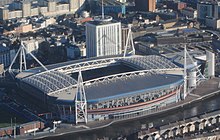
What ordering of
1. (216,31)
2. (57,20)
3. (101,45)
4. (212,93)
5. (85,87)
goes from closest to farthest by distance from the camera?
1. (85,87)
2. (212,93)
3. (101,45)
4. (216,31)
5. (57,20)

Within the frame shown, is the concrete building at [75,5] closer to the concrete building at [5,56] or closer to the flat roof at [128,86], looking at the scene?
the concrete building at [5,56]

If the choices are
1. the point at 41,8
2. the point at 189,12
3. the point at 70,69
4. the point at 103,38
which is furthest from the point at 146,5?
the point at 70,69

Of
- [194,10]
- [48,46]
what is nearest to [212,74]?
[48,46]

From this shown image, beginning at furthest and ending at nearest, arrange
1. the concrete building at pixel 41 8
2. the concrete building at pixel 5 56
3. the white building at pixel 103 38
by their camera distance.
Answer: the concrete building at pixel 41 8, the concrete building at pixel 5 56, the white building at pixel 103 38

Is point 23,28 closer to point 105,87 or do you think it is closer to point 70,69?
point 70,69

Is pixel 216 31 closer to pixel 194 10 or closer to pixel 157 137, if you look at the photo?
pixel 194 10

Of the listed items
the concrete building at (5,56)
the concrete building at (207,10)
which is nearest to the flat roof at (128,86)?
the concrete building at (5,56)
